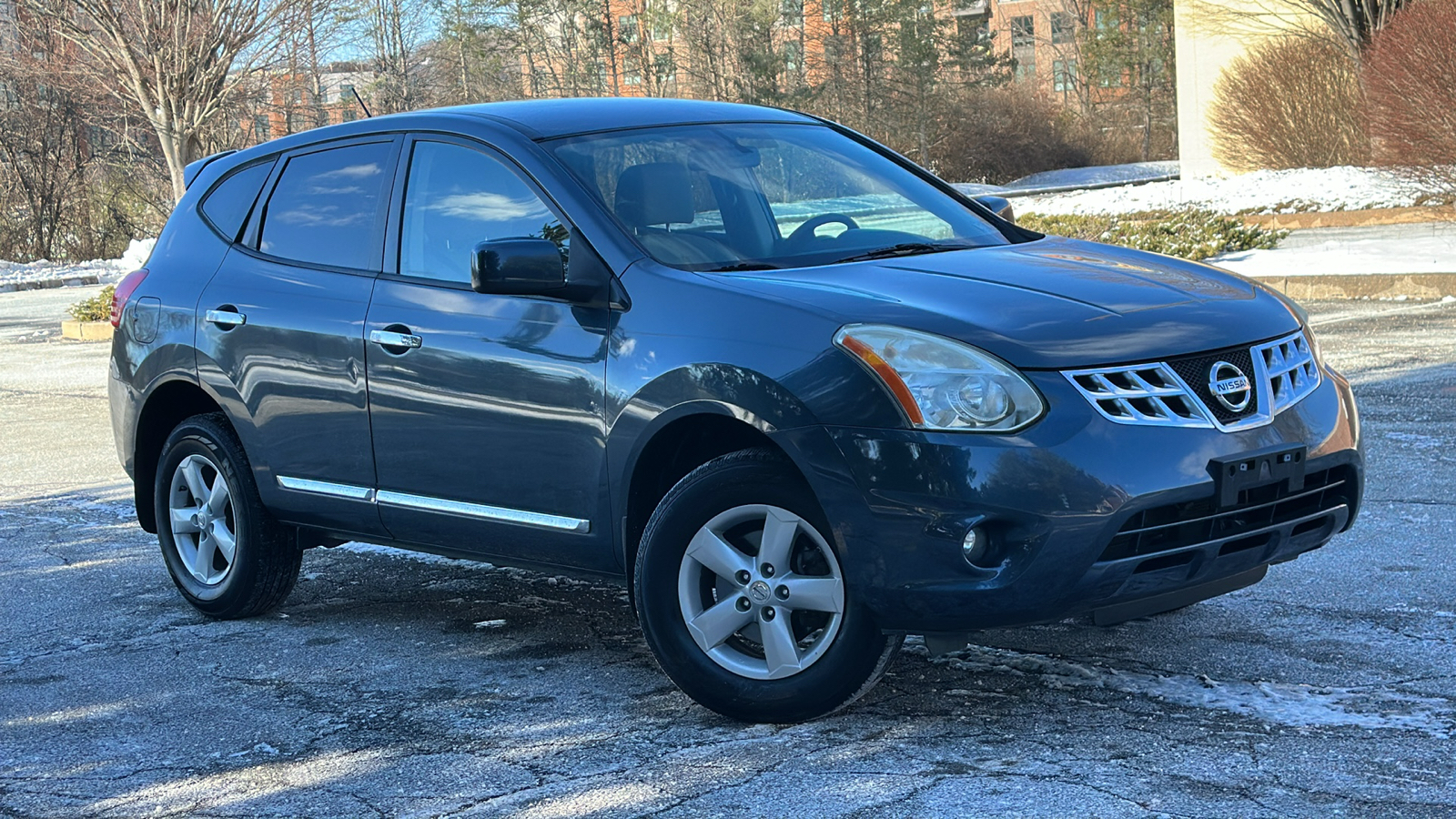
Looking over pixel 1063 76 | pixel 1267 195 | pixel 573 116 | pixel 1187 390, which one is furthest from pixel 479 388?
pixel 1063 76

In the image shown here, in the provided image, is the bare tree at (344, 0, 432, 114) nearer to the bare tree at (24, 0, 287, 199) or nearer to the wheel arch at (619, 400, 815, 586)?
the bare tree at (24, 0, 287, 199)

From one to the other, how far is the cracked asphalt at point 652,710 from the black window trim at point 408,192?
1227 mm

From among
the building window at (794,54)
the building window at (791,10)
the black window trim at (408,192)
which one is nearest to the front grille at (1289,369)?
the black window trim at (408,192)

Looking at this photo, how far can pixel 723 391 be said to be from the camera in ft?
13.6

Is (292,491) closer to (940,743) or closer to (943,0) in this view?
(940,743)

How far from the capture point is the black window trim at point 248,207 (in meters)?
5.90

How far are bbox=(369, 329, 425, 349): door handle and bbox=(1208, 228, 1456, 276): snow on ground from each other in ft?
37.2

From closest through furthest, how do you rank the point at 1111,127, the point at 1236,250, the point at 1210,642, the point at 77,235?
the point at 1210,642
the point at 1236,250
the point at 77,235
the point at 1111,127

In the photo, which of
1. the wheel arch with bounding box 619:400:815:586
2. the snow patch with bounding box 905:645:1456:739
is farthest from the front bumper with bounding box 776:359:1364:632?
the snow patch with bounding box 905:645:1456:739

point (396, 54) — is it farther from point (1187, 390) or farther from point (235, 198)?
point (1187, 390)

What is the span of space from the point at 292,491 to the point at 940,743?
2576mm

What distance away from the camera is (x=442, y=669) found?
5078 millimetres

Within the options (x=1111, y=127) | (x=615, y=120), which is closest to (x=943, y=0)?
(x=1111, y=127)

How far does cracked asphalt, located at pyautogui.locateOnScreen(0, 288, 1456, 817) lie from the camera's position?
148 inches
